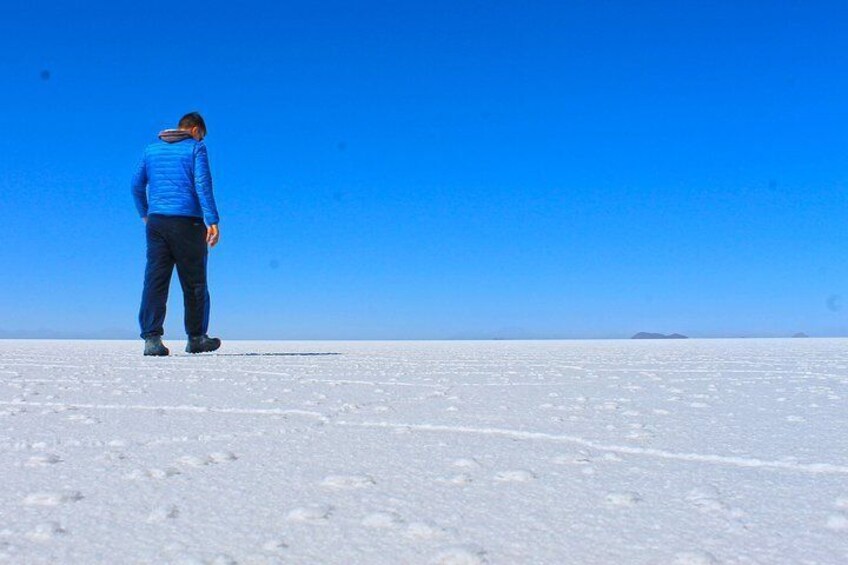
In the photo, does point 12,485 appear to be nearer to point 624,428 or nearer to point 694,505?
point 694,505

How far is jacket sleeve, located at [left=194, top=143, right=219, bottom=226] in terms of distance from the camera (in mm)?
5188

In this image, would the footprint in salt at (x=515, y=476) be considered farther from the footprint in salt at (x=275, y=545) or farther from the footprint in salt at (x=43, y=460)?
the footprint in salt at (x=43, y=460)

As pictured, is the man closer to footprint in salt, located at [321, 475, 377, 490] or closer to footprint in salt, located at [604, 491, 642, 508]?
footprint in salt, located at [321, 475, 377, 490]

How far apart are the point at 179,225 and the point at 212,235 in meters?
0.26

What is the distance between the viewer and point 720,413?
1940 millimetres

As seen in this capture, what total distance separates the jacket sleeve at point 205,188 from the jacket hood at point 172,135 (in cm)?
22

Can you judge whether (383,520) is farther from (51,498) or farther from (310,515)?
(51,498)

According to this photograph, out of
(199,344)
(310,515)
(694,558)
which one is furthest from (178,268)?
(694,558)

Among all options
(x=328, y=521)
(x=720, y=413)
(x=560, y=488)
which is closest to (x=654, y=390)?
(x=720, y=413)

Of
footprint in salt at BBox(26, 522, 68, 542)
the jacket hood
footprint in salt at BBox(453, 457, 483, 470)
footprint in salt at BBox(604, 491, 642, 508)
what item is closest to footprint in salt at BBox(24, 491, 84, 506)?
footprint in salt at BBox(26, 522, 68, 542)

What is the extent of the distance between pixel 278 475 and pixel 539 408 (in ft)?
3.39

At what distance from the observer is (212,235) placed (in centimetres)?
522

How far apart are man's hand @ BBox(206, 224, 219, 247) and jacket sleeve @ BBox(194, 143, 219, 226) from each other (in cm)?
3

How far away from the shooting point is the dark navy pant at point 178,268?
5195 mm
